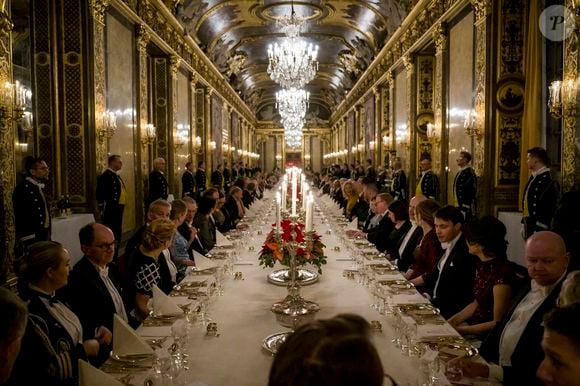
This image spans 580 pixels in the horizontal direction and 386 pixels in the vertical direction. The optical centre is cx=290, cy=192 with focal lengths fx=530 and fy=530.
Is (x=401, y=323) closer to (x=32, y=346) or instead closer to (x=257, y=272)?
(x=32, y=346)

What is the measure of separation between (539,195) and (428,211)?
2176mm

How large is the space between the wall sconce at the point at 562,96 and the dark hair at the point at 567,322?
457cm

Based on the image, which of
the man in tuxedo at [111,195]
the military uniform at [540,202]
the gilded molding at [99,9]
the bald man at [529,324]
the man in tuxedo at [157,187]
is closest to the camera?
the bald man at [529,324]

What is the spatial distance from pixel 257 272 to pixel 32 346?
2.48m

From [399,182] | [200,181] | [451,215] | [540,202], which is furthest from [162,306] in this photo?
[200,181]

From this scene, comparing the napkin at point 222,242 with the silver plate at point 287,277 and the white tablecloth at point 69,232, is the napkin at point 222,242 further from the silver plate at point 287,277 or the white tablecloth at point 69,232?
the white tablecloth at point 69,232

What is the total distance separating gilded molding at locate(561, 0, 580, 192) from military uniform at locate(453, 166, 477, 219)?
265 cm

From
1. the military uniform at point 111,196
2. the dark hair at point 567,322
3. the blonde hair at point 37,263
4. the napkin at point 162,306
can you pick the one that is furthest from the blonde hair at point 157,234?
the military uniform at point 111,196

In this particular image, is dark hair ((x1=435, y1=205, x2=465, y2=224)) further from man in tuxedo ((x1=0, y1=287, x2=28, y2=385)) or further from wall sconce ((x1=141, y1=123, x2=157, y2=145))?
wall sconce ((x1=141, y1=123, x2=157, y2=145))

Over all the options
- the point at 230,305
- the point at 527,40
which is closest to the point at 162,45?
the point at 527,40

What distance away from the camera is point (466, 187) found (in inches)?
340

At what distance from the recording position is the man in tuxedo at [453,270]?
13.5ft

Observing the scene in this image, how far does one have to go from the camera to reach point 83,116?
8.20 meters

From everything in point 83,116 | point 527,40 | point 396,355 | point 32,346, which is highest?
point 527,40
